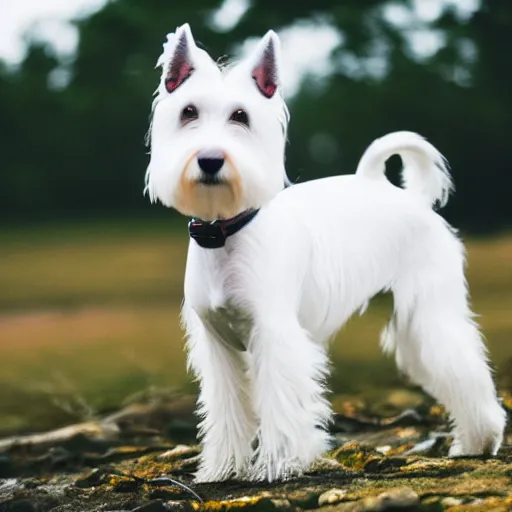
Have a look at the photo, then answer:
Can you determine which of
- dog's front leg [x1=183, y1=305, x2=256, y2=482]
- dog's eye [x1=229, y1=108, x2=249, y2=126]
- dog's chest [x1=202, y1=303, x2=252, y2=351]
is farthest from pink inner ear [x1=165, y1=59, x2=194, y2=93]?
dog's front leg [x1=183, y1=305, x2=256, y2=482]

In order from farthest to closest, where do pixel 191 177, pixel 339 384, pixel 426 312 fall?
1. pixel 339 384
2. pixel 426 312
3. pixel 191 177

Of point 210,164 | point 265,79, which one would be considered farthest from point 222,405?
point 265,79

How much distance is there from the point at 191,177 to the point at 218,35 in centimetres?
361

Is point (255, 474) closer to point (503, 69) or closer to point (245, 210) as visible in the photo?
point (245, 210)

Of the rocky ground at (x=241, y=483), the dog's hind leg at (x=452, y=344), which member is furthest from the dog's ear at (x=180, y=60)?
the rocky ground at (x=241, y=483)

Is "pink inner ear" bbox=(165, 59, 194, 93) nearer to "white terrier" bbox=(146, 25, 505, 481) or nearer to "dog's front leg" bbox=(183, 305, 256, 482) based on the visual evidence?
"white terrier" bbox=(146, 25, 505, 481)

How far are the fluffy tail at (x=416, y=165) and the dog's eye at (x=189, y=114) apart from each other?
1150 millimetres

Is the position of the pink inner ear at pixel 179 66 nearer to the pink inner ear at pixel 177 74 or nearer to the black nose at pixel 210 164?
the pink inner ear at pixel 177 74

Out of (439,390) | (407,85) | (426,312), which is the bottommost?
(439,390)

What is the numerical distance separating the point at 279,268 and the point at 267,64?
2.44 ft

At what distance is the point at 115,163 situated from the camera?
260 inches

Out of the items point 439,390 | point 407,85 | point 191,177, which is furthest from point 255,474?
point 407,85

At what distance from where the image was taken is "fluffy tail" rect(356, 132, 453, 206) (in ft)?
14.3

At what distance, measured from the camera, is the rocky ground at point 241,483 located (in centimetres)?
354
